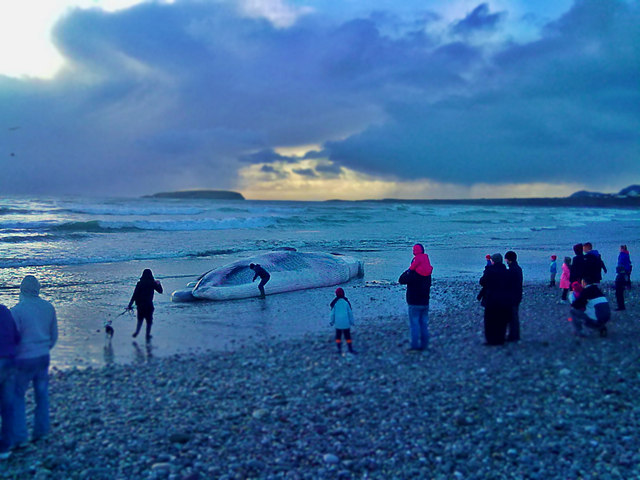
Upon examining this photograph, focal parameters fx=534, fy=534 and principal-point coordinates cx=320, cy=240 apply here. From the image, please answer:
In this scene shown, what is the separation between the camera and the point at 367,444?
5.54 m

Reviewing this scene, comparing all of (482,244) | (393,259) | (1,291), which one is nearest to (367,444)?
(1,291)

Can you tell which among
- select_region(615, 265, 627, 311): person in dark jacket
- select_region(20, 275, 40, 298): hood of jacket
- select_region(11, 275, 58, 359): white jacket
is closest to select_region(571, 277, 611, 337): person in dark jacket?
select_region(615, 265, 627, 311): person in dark jacket

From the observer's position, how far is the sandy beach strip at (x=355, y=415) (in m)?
5.16

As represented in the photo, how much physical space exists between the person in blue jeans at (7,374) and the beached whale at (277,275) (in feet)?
25.9

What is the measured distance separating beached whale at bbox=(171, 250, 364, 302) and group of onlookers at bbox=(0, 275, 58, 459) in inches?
304

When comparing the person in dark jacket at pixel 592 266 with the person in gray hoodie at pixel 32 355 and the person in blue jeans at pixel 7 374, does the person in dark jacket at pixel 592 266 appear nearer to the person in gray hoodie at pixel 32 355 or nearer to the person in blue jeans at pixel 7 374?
the person in gray hoodie at pixel 32 355

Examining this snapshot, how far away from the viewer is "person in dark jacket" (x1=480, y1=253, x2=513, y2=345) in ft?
28.9

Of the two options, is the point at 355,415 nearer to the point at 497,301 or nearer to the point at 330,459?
the point at 330,459

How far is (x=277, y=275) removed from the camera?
591 inches

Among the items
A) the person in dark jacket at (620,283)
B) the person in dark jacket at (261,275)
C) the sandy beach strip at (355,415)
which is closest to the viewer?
the sandy beach strip at (355,415)

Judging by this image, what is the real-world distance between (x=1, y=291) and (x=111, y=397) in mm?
10075

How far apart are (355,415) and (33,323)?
3686 millimetres

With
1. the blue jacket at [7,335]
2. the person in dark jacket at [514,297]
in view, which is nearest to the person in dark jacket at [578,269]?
the person in dark jacket at [514,297]

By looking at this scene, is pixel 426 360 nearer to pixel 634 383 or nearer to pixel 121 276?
pixel 634 383
